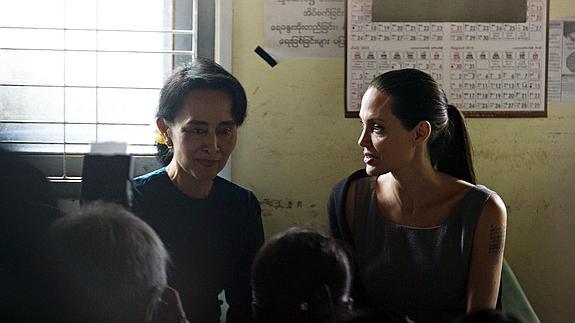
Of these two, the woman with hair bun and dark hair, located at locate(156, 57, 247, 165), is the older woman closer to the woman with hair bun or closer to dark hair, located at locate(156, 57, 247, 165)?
dark hair, located at locate(156, 57, 247, 165)

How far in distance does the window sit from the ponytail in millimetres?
550

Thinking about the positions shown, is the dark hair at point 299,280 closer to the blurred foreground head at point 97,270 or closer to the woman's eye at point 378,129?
the blurred foreground head at point 97,270

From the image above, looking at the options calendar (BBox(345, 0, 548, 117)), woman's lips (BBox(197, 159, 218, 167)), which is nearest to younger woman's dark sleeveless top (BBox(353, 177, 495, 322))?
woman's lips (BBox(197, 159, 218, 167))

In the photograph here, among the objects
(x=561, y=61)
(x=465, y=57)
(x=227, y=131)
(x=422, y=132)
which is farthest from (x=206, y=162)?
(x=561, y=61)

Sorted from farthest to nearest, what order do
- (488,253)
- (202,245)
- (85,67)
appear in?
(488,253) < (85,67) < (202,245)

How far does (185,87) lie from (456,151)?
0.60m

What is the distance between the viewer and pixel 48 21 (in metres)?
1.46

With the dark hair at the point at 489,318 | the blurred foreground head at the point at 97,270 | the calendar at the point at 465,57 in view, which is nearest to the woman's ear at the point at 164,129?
the blurred foreground head at the point at 97,270

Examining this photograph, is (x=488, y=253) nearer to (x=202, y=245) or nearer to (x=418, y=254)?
(x=418, y=254)

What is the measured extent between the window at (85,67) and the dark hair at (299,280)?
0.26 meters

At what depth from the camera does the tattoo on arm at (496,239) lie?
160cm

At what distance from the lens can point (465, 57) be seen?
199 centimetres

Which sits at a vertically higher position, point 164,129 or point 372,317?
point 164,129

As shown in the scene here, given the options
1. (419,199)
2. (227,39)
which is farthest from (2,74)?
(419,199)
